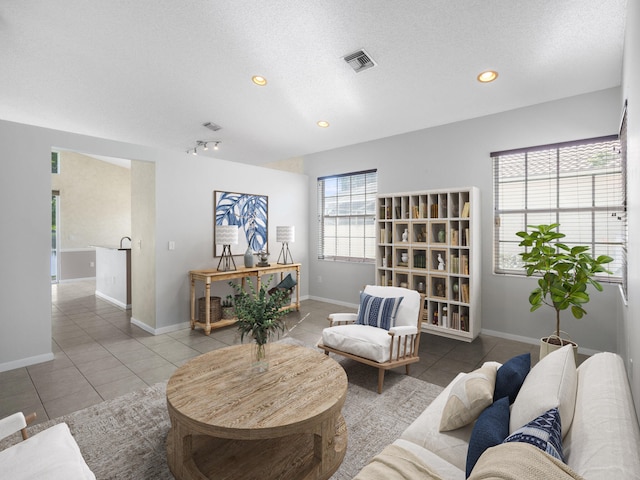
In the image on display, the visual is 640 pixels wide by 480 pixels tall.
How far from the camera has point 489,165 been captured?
169 inches

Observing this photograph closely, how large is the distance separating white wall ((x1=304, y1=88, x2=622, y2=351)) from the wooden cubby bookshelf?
278 millimetres

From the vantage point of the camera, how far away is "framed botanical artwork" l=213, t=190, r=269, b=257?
496cm

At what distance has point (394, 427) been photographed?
2.22 metres

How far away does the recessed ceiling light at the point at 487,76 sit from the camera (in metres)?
3.17

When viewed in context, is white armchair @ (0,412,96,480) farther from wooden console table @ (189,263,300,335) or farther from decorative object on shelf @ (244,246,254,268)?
decorative object on shelf @ (244,246,254,268)

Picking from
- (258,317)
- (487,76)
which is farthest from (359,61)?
(258,317)

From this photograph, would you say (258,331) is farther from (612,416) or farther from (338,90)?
(338,90)

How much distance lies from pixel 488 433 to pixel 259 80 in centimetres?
357

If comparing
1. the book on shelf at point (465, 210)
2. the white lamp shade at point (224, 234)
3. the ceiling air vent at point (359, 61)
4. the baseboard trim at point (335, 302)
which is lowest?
the baseboard trim at point (335, 302)

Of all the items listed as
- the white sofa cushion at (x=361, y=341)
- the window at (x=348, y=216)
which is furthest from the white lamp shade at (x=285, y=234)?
the white sofa cushion at (x=361, y=341)

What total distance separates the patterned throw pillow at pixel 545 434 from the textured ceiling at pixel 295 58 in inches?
102

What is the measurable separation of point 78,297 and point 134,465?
20.2ft

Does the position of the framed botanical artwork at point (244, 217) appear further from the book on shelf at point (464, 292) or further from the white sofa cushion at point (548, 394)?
the white sofa cushion at point (548, 394)

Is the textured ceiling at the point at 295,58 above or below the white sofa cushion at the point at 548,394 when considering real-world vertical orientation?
above
